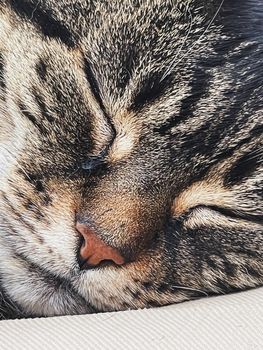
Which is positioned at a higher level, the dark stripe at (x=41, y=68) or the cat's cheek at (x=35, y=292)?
the dark stripe at (x=41, y=68)

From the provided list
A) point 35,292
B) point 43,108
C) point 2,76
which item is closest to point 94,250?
point 35,292

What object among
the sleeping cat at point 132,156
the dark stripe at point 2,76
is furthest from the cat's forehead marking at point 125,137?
the dark stripe at point 2,76

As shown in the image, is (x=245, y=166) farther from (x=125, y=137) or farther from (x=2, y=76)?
(x=2, y=76)

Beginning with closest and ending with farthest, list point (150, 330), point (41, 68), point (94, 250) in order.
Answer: point (150, 330), point (94, 250), point (41, 68)

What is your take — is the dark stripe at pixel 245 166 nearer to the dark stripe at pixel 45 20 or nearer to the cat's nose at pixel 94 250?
the cat's nose at pixel 94 250

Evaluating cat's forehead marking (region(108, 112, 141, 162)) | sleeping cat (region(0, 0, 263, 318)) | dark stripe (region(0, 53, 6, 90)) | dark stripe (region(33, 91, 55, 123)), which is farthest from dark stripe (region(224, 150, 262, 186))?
dark stripe (region(0, 53, 6, 90))

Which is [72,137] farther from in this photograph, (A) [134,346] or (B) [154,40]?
(A) [134,346]
